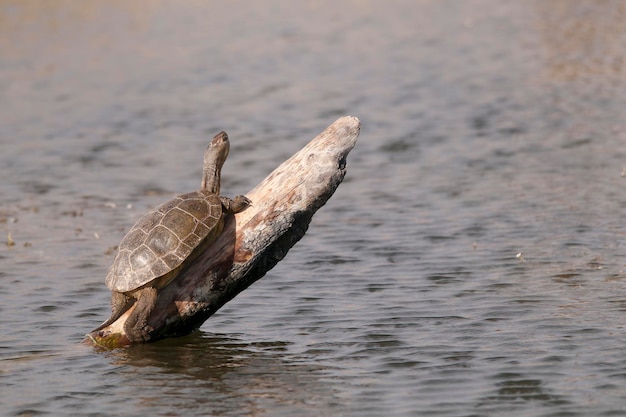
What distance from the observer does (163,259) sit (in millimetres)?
8820

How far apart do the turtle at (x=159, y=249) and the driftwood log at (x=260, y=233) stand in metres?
0.09

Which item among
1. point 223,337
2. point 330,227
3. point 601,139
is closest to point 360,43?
point 601,139

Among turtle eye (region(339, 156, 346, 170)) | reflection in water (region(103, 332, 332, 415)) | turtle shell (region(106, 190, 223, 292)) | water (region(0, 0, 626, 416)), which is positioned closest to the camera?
reflection in water (region(103, 332, 332, 415))

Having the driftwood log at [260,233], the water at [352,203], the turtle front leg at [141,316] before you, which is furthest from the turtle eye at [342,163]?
the turtle front leg at [141,316]

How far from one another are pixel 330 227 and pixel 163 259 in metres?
5.09

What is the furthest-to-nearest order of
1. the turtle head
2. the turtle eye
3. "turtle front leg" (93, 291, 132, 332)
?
the turtle head, "turtle front leg" (93, 291, 132, 332), the turtle eye

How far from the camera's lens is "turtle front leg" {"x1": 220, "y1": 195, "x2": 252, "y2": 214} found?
896 cm

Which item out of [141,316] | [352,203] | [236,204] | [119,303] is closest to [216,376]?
[141,316]

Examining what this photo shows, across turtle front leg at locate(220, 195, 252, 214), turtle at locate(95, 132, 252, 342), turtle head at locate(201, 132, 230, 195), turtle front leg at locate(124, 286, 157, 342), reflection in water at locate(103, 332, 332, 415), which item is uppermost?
turtle head at locate(201, 132, 230, 195)

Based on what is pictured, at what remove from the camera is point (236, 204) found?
8.99 metres

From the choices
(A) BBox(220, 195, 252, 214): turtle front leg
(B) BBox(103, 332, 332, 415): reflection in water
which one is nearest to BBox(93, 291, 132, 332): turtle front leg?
(B) BBox(103, 332, 332, 415): reflection in water

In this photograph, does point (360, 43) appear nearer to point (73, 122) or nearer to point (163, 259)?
point (73, 122)

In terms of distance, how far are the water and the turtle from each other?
41 centimetres

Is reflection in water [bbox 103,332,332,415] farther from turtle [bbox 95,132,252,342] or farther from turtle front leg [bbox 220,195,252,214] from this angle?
turtle front leg [bbox 220,195,252,214]
